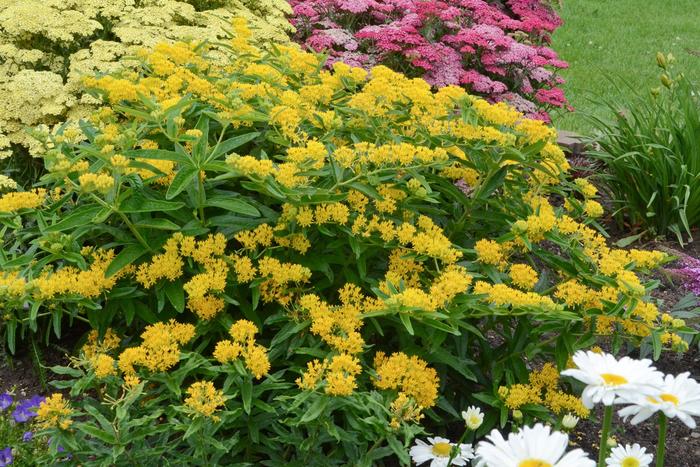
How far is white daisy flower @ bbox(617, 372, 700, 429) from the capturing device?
46.9 inches

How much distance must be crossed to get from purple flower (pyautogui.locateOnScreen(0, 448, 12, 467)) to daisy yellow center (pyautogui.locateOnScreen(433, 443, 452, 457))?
3.72 ft

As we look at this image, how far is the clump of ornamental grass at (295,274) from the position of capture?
192cm

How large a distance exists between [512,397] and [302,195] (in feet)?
2.63

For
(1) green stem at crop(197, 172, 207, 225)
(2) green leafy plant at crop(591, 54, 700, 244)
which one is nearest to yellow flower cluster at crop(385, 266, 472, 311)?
(1) green stem at crop(197, 172, 207, 225)

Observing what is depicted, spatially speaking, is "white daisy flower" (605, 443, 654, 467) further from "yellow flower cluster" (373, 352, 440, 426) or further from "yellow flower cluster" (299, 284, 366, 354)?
"yellow flower cluster" (299, 284, 366, 354)

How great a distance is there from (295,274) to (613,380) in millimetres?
1047

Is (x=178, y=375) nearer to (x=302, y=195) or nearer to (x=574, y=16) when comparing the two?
(x=302, y=195)

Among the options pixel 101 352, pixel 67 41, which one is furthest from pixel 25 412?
pixel 67 41

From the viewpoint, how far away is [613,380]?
3.98 ft

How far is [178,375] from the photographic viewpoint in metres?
1.93

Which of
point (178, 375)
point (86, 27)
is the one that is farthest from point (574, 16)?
point (178, 375)

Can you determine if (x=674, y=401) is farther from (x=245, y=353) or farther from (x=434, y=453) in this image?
(x=245, y=353)

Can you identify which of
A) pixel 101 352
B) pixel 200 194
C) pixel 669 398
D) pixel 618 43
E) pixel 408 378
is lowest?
pixel 618 43

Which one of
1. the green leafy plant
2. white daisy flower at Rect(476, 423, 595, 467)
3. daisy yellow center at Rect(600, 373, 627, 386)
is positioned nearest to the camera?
white daisy flower at Rect(476, 423, 595, 467)
